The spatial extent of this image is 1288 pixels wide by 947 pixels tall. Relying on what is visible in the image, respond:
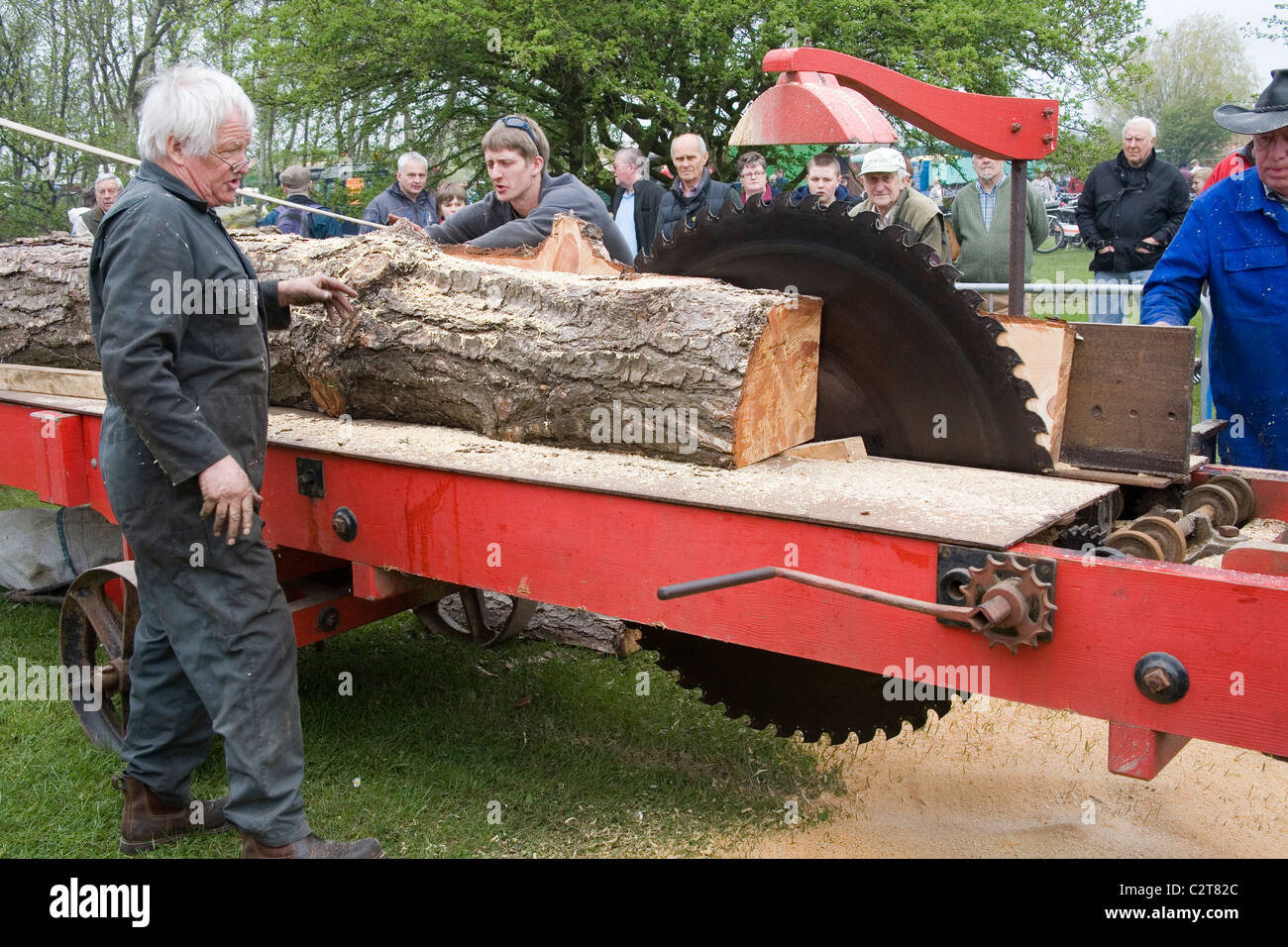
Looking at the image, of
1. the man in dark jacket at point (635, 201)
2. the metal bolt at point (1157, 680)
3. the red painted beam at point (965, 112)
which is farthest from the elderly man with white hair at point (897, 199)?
the metal bolt at point (1157, 680)

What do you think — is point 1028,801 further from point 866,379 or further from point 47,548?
point 47,548

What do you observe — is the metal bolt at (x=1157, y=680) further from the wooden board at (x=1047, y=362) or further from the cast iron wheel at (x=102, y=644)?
the cast iron wheel at (x=102, y=644)

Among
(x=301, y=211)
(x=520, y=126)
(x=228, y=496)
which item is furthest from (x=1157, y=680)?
(x=301, y=211)

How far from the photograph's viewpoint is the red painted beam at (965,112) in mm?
3051

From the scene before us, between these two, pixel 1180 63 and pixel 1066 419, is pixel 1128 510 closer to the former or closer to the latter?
pixel 1066 419

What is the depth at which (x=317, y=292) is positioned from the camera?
10.3 ft

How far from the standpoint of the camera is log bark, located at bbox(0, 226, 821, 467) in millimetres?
2844

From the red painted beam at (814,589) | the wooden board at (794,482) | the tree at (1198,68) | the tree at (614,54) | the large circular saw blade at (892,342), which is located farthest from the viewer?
the tree at (1198,68)

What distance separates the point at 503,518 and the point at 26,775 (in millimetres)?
2005

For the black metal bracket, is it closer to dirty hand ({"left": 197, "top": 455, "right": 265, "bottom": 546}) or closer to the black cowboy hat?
dirty hand ({"left": 197, "top": 455, "right": 265, "bottom": 546})

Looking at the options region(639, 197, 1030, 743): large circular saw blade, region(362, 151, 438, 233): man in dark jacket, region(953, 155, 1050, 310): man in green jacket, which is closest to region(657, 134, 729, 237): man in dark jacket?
region(953, 155, 1050, 310): man in green jacket

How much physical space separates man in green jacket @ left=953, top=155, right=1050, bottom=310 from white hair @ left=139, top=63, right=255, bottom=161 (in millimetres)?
5472

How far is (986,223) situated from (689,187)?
6.37 ft

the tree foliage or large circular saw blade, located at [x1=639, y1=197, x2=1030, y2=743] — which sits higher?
the tree foliage
